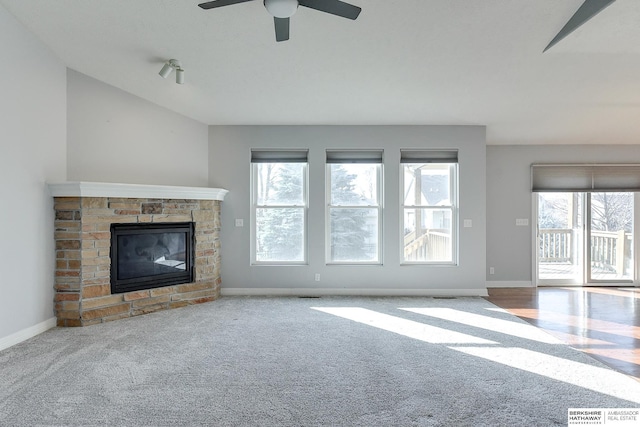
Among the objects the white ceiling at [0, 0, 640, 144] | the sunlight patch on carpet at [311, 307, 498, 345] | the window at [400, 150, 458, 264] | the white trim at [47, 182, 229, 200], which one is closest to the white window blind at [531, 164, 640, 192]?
the white ceiling at [0, 0, 640, 144]

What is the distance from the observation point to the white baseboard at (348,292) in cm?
512

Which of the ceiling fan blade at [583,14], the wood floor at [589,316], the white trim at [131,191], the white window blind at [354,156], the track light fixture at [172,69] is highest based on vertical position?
the ceiling fan blade at [583,14]

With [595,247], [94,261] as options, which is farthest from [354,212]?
[595,247]

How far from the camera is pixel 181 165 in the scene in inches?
194

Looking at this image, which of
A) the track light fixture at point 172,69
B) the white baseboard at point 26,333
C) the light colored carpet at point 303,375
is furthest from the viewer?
the track light fixture at point 172,69

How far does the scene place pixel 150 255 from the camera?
14.4ft

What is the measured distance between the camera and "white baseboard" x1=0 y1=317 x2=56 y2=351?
311cm

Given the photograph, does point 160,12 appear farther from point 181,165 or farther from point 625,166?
point 625,166

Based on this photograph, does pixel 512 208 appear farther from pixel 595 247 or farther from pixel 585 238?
pixel 595 247

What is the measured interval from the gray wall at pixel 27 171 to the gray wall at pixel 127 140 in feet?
0.58

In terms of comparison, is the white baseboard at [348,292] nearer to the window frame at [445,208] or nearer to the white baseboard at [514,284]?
the window frame at [445,208]

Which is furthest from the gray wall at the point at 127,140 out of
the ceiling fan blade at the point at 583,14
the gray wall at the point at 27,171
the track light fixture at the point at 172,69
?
the ceiling fan blade at the point at 583,14

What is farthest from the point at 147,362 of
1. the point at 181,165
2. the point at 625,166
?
the point at 625,166

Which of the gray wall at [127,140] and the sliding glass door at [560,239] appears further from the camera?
the sliding glass door at [560,239]
